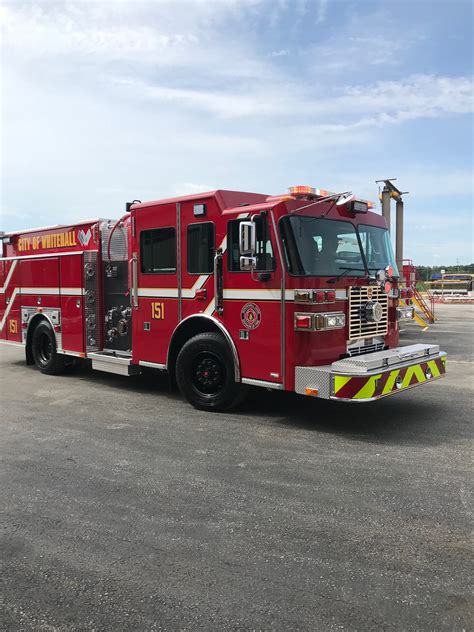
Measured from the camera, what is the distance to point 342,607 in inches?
103

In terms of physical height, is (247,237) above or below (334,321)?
above

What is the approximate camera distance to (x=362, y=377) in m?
5.19

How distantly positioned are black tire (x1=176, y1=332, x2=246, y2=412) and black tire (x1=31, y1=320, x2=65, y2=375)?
3292 millimetres

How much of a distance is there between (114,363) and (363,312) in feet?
11.9

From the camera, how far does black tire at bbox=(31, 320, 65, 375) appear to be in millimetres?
8984

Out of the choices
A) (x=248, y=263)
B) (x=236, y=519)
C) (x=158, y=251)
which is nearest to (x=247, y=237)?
(x=248, y=263)

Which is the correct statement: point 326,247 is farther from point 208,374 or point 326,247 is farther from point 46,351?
point 46,351

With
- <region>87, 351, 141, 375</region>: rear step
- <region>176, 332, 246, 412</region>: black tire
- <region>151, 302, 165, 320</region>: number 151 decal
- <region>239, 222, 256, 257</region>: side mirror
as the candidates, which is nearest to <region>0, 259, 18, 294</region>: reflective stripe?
<region>87, 351, 141, 375</region>: rear step

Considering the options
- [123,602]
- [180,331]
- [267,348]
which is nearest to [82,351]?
[180,331]

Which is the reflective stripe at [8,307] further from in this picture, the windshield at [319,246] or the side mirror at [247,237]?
the windshield at [319,246]

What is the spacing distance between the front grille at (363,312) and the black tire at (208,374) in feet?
4.72

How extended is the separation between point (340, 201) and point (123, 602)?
14.2 ft

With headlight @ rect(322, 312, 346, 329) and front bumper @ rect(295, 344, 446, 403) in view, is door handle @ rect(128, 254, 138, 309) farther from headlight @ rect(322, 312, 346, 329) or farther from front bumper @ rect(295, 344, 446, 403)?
headlight @ rect(322, 312, 346, 329)

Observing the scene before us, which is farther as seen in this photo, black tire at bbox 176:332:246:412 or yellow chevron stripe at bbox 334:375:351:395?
black tire at bbox 176:332:246:412
